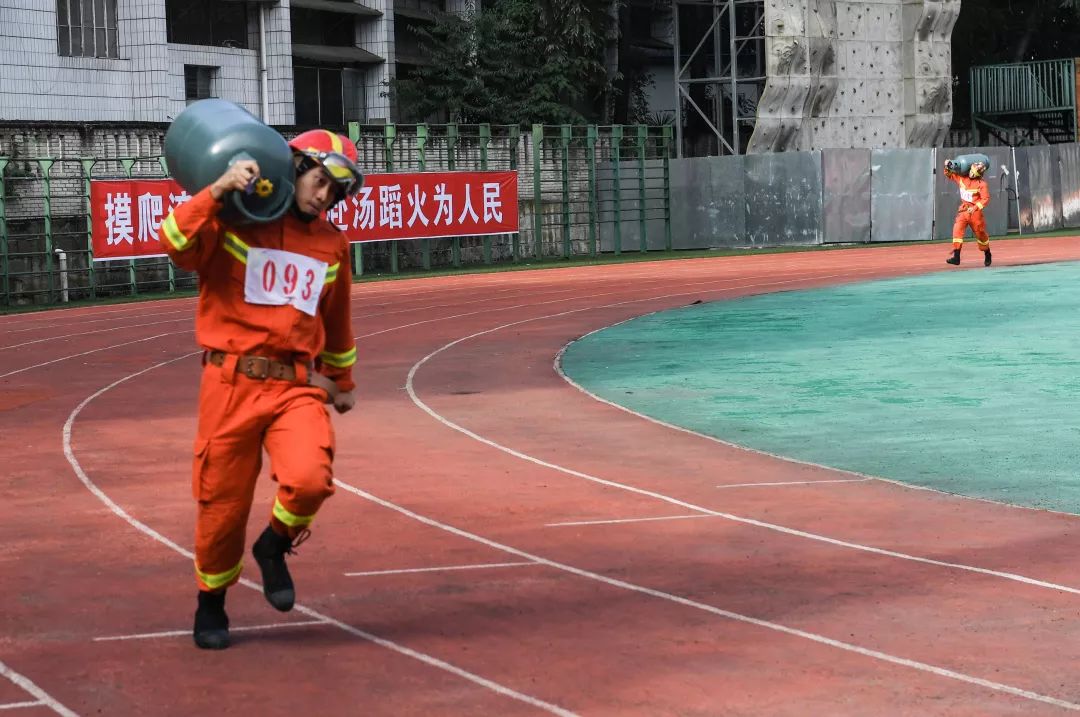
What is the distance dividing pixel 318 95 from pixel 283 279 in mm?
40567

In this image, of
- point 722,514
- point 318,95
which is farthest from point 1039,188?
point 722,514

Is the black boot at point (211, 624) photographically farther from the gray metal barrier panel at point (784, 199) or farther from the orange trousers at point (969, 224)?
the gray metal barrier panel at point (784, 199)

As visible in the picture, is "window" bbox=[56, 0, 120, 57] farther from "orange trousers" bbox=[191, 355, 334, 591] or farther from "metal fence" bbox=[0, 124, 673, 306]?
"orange trousers" bbox=[191, 355, 334, 591]

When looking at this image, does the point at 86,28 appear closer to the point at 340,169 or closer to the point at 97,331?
the point at 97,331

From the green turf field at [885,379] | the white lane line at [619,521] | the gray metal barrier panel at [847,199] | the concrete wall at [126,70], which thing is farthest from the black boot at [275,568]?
the gray metal barrier panel at [847,199]

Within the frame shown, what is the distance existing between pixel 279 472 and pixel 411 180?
27450 mm

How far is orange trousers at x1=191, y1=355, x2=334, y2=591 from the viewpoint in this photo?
627cm

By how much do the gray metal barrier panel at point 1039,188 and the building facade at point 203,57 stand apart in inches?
634

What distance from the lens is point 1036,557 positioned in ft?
26.8

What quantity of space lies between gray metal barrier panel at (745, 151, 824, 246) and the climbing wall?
1778 mm

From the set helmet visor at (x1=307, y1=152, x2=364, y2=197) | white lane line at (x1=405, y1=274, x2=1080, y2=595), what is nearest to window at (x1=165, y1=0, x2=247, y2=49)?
white lane line at (x1=405, y1=274, x2=1080, y2=595)

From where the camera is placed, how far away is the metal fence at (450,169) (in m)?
27.5

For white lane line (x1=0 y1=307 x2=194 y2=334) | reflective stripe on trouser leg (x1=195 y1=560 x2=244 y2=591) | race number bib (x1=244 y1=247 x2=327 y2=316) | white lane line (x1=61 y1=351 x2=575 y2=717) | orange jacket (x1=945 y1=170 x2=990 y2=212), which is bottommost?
white lane line (x1=61 y1=351 x2=575 y2=717)

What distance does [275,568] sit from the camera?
263 inches
